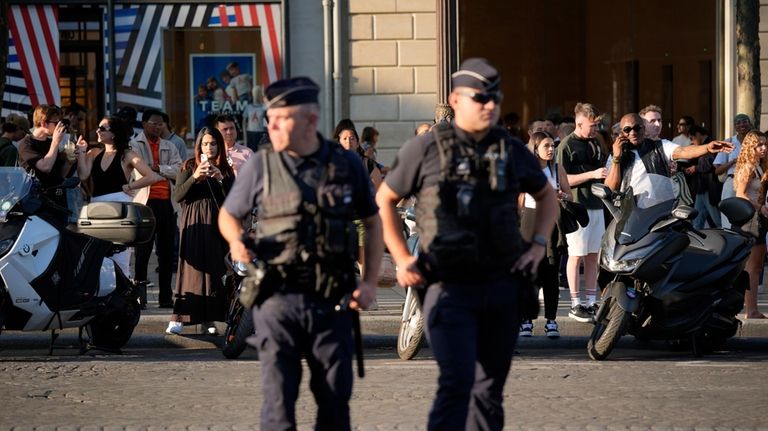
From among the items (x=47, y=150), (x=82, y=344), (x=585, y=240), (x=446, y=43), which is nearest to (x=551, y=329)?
(x=585, y=240)

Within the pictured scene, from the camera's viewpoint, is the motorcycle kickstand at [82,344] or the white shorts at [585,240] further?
the white shorts at [585,240]

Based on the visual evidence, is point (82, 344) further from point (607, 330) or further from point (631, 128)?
point (631, 128)

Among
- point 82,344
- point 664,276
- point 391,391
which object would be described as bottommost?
point 391,391

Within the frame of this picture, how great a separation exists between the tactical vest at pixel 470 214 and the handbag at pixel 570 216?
221 inches

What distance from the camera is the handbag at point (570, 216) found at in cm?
1141

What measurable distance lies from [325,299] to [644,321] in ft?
15.8

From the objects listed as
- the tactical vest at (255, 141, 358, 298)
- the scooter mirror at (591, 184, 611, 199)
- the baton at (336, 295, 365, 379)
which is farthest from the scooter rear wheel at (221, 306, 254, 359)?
the tactical vest at (255, 141, 358, 298)

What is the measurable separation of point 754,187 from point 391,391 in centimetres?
451

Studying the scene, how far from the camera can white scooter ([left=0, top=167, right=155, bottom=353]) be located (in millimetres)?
9820

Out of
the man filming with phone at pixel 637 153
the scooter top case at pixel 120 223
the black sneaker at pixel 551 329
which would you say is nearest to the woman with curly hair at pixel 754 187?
the man filming with phone at pixel 637 153

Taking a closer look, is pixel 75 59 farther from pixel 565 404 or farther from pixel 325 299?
pixel 325 299

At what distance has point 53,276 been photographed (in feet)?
32.7

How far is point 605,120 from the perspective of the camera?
71.7 ft

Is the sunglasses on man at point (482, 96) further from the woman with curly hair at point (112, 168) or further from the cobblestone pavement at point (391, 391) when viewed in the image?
the woman with curly hair at point (112, 168)
